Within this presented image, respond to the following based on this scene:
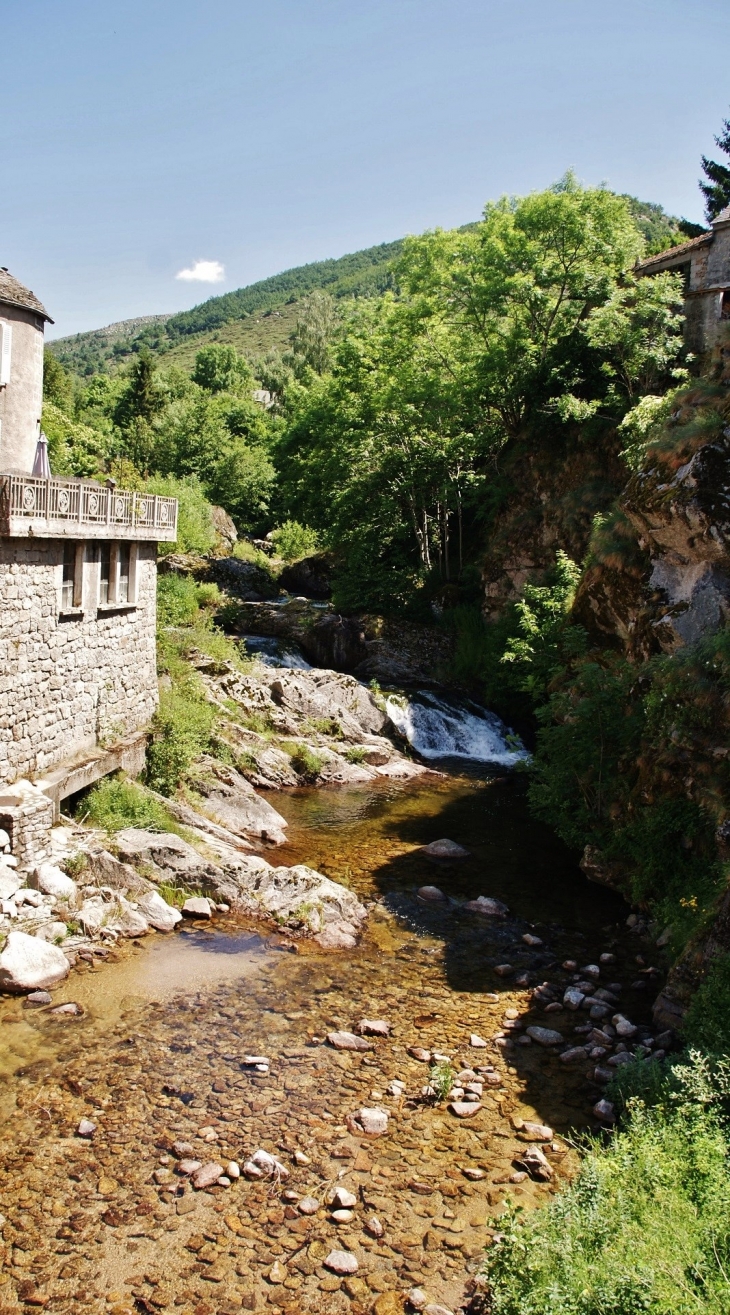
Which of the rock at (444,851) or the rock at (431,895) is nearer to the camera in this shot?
the rock at (431,895)

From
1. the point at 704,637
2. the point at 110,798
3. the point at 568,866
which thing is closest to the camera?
the point at 704,637

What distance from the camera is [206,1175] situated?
7996 mm

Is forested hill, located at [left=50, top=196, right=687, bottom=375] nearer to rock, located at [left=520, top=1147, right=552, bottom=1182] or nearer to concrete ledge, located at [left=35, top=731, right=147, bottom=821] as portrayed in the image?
concrete ledge, located at [left=35, top=731, right=147, bottom=821]

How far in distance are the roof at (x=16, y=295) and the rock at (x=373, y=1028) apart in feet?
66.2

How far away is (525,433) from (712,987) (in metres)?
24.3

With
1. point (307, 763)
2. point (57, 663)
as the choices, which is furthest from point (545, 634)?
point (57, 663)

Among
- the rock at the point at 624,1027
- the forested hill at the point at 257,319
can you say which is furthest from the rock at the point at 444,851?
the forested hill at the point at 257,319

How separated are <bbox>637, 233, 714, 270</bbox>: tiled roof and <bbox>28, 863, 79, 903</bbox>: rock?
27853 millimetres

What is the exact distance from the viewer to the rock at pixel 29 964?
35.8 ft

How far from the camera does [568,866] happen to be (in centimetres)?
1711

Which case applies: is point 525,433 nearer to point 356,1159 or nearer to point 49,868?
point 49,868

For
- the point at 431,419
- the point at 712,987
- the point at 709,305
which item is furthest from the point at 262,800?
the point at 709,305

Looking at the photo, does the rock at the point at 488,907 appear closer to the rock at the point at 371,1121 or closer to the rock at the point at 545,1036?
the rock at the point at 545,1036

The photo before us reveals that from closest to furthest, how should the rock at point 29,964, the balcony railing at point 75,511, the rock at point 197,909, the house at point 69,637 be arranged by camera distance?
the rock at point 29,964
the balcony railing at point 75,511
the house at point 69,637
the rock at point 197,909
